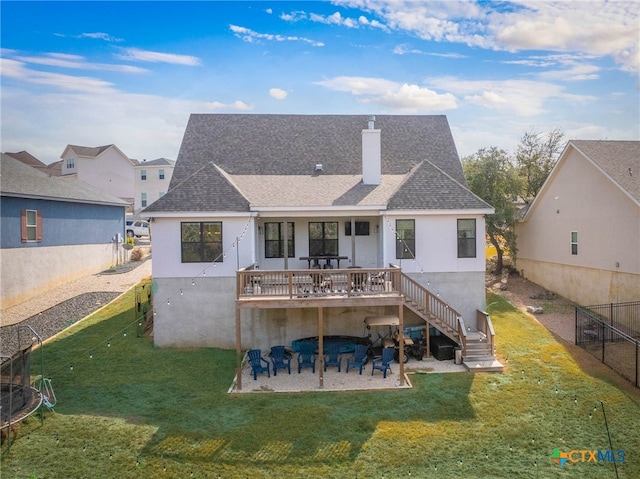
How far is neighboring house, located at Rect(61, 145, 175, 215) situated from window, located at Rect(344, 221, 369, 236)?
35.9m

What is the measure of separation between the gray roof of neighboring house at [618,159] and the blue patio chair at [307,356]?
15.1 m

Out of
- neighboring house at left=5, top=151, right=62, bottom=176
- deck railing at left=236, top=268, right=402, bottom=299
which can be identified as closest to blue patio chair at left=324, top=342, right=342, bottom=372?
deck railing at left=236, top=268, right=402, bottom=299

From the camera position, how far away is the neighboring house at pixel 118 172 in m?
47.9

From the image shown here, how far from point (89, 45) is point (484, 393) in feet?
71.4

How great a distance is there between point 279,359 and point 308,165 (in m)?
9.99

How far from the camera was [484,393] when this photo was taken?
39.6 ft

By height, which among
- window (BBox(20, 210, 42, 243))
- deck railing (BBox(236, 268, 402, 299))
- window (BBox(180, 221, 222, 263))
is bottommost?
deck railing (BBox(236, 268, 402, 299))

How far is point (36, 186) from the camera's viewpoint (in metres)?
21.6

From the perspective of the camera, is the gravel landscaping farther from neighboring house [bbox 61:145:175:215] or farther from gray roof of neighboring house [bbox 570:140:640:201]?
neighboring house [bbox 61:145:175:215]

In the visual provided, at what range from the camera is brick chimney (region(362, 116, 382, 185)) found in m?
18.1

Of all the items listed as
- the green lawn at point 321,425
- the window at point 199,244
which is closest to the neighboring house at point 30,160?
the window at point 199,244

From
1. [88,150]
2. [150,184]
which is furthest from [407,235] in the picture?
[88,150]

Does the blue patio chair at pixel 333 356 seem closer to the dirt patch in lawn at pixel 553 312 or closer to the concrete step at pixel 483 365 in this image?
the concrete step at pixel 483 365

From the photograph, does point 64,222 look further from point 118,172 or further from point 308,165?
point 118,172
